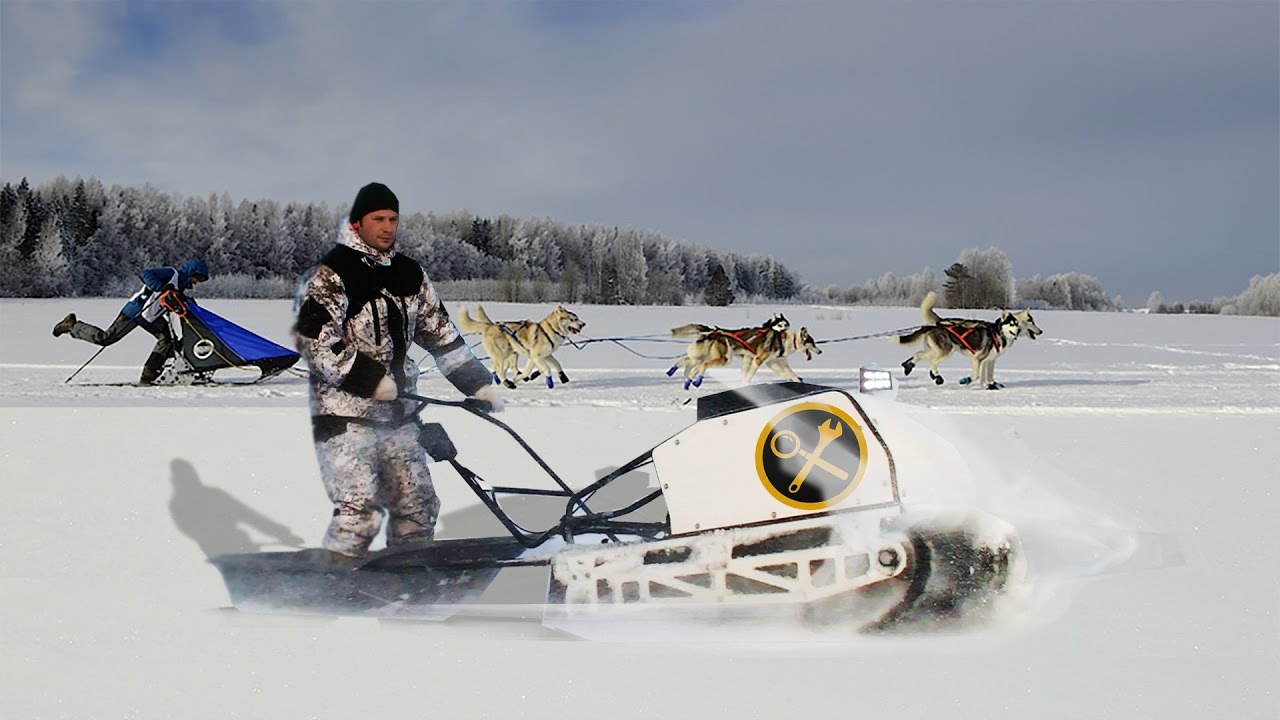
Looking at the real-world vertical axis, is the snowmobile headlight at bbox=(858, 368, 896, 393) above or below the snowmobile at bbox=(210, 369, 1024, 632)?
above

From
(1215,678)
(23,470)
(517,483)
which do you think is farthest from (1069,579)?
(23,470)

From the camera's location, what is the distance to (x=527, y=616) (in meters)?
2.85

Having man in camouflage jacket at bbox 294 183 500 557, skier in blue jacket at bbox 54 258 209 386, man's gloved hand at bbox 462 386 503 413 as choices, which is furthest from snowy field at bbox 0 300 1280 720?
skier in blue jacket at bbox 54 258 209 386

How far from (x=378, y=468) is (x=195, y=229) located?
684 centimetres

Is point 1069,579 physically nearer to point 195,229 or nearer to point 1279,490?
point 1279,490

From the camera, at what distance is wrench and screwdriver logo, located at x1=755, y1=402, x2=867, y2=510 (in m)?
2.65

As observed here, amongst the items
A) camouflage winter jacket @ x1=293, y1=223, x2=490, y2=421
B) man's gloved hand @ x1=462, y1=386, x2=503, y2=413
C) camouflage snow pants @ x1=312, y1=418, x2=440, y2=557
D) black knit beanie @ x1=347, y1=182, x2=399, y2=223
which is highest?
black knit beanie @ x1=347, y1=182, x2=399, y2=223

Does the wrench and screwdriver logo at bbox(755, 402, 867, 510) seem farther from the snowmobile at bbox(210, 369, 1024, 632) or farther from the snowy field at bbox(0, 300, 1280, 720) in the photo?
the snowy field at bbox(0, 300, 1280, 720)

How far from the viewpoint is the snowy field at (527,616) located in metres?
2.40

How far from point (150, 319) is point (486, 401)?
7.26 metres

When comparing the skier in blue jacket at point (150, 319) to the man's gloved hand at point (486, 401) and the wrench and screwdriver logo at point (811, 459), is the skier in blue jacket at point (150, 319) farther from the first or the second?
the wrench and screwdriver logo at point (811, 459)

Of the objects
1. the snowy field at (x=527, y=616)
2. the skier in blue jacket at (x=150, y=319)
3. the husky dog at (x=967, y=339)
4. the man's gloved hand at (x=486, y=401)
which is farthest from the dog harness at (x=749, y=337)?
the man's gloved hand at (x=486, y=401)

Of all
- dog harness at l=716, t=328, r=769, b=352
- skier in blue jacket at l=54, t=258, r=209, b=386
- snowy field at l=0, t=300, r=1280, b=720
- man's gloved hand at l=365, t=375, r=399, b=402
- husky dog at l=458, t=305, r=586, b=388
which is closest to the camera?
snowy field at l=0, t=300, r=1280, b=720

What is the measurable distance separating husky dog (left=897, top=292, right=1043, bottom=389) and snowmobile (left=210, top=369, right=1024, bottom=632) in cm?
866
